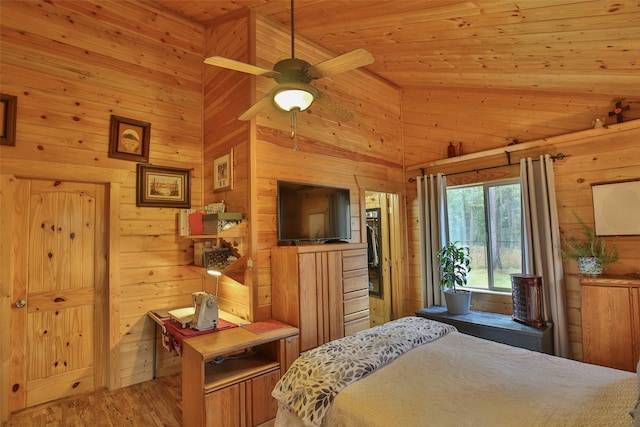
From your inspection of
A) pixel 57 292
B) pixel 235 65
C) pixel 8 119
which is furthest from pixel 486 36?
pixel 57 292

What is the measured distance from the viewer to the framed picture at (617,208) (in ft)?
9.08

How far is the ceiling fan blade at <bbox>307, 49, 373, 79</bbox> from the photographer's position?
181 centimetres

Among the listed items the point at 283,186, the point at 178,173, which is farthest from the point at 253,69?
the point at 178,173

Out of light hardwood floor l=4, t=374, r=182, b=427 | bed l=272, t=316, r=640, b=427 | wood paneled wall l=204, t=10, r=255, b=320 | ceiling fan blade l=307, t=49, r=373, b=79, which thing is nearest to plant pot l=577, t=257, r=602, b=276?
bed l=272, t=316, r=640, b=427

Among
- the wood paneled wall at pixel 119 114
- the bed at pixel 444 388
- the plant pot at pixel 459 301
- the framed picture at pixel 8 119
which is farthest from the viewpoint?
the plant pot at pixel 459 301

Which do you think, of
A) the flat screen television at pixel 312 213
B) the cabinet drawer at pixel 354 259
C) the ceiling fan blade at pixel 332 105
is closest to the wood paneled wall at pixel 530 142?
the cabinet drawer at pixel 354 259

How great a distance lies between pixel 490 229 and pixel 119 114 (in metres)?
4.26

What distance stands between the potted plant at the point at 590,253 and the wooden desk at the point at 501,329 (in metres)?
0.67

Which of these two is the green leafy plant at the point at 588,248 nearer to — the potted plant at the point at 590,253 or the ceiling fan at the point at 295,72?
the potted plant at the point at 590,253

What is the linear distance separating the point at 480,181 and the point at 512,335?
5.65ft

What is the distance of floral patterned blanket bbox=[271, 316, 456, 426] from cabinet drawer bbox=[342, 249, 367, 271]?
91 centimetres

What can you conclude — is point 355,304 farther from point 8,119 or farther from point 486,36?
point 8,119

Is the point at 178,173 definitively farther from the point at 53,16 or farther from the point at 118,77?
the point at 53,16

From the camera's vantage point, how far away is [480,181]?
3723mm
